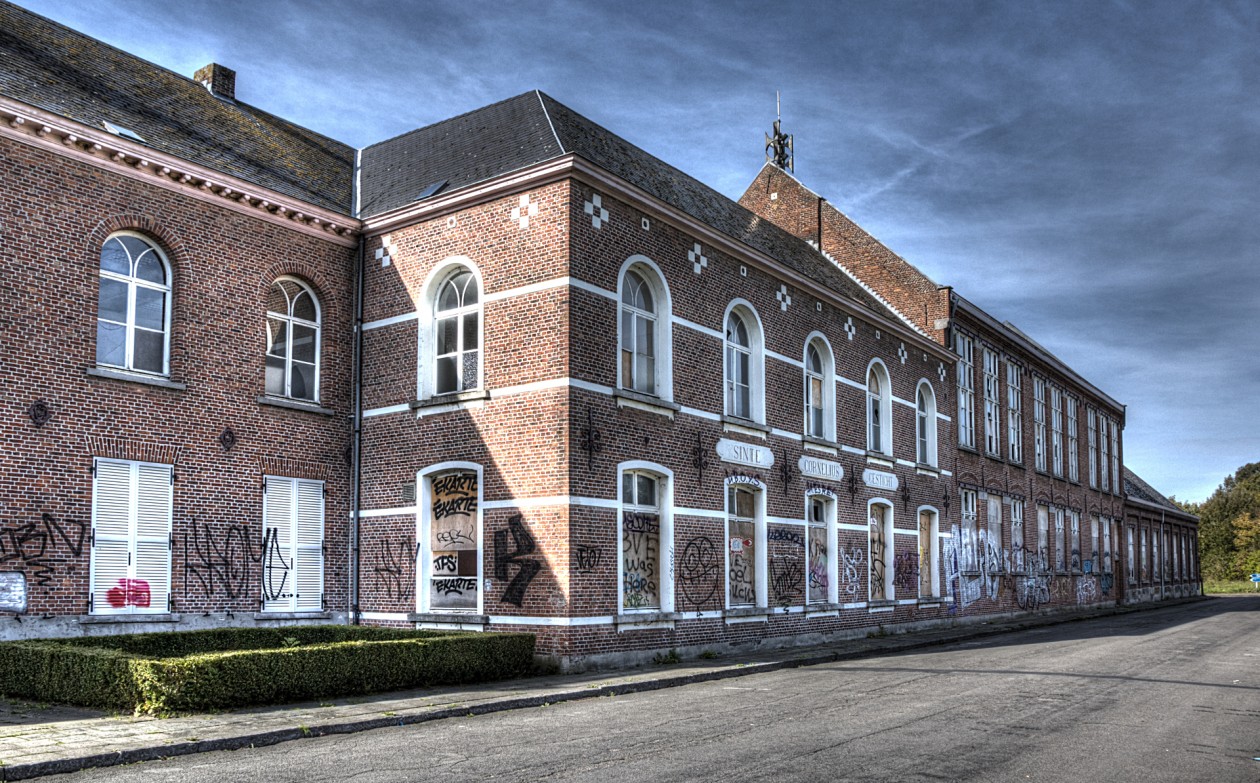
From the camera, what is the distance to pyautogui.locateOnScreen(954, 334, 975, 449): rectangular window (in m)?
33.0

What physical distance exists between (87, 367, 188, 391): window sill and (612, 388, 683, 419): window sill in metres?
6.75

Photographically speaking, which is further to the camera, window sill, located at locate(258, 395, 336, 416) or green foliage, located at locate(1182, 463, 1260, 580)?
green foliage, located at locate(1182, 463, 1260, 580)

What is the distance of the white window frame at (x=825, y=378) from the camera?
24125mm

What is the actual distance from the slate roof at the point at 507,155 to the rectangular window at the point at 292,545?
5.26 metres

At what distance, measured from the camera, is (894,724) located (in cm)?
1091

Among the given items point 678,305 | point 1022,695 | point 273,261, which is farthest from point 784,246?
point 1022,695

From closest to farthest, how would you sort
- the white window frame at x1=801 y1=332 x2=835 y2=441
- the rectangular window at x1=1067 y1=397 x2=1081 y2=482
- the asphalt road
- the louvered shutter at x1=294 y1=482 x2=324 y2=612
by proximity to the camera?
the asphalt road → the louvered shutter at x1=294 y1=482 x2=324 y2=612 → the white window frame at x1=801 y1=332 x2=835 y2=441 → the rectangular window at x1=1067 y1=397 x2=1081 y2=482

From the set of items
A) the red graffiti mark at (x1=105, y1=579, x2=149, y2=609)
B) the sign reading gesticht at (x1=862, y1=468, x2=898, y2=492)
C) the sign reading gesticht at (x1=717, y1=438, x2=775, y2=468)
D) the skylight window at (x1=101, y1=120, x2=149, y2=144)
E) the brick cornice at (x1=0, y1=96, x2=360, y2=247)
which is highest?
the skylight window at (x1=101, y1=120, x2=149, y2=144)

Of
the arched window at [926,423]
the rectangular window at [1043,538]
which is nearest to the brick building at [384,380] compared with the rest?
the arched window at [926,423]

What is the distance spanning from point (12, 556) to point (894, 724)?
11442mm

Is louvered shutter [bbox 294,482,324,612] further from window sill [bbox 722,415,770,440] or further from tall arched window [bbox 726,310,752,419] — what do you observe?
tall arched window [bbox 726,310,752,419]

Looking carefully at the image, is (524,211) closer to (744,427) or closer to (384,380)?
(384,380)

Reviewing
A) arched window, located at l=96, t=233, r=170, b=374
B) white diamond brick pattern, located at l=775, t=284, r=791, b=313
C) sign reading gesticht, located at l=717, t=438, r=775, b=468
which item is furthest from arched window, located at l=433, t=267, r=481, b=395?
white diamond brick pattern, located at l=775, t=284, r=791, b=313

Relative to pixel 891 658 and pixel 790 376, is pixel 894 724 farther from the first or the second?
pixel 790 376
